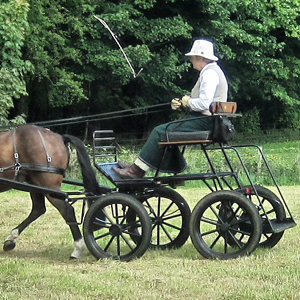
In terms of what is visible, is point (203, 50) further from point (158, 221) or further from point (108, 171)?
point (158, 221)

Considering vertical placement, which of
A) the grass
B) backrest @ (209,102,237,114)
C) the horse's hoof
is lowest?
the horse's hoof

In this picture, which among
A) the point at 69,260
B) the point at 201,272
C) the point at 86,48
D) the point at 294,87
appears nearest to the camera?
the point at 201,272

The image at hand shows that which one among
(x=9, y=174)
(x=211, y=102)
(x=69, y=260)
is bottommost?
(x=69, y=260)

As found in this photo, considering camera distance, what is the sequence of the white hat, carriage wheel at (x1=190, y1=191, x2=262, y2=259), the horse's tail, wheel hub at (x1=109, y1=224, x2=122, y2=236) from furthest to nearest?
the horse's tail, the white hat, wheel hub at (x1=109, y1=224, x2=122, y2=236), carriage wheel at (x1=190, y1=191, x2=262, y2=259)

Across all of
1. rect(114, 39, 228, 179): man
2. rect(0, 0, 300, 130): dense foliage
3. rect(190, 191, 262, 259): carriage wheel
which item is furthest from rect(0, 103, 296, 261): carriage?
rect(0, 0, 300, 130): dense foliage

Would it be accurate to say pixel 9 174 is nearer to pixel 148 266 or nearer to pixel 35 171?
pixel 35 171

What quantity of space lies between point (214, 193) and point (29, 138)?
77.3 inches

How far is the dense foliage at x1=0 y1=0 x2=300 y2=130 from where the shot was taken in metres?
23.2

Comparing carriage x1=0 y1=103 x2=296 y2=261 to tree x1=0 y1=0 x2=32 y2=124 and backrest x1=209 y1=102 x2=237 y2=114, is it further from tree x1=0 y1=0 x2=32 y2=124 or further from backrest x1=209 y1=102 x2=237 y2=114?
tree x1=0 y1=0 x2=32 y2=124

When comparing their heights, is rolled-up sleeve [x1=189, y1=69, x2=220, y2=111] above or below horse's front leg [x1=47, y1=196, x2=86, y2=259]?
above

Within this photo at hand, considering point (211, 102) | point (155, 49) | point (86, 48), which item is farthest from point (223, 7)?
point (211, 102)

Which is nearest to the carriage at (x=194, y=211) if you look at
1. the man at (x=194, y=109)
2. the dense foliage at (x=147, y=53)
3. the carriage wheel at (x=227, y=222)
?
the carriage wheel at (x=227, y=222)

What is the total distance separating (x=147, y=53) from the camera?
23.3 meters

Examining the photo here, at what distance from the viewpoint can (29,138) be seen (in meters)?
7.57
